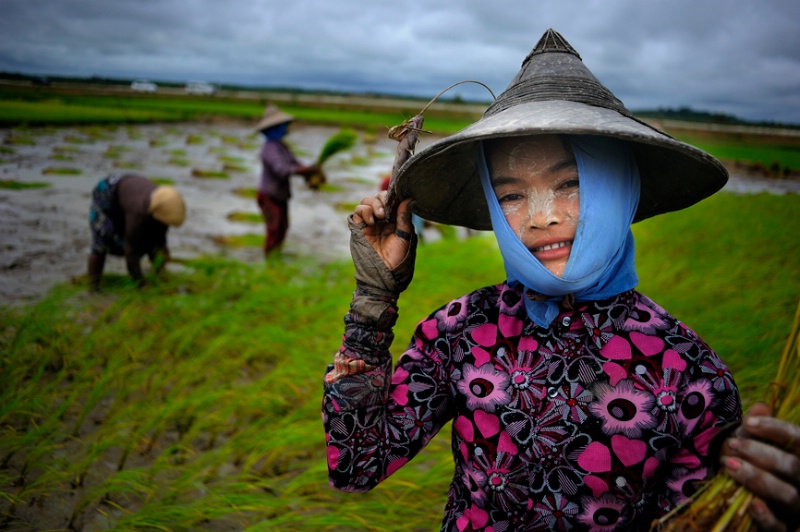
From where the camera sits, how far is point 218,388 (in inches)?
115

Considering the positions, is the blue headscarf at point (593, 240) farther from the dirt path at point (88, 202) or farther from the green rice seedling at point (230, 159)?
the green rice seedling at point (230, 159)

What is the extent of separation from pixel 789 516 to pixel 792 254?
5.83m

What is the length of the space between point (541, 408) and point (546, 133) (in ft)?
1.77

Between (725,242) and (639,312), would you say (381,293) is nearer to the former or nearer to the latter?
(639,312)

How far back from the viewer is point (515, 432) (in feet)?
3.18

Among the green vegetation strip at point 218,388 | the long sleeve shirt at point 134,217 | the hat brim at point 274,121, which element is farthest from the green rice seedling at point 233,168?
the long sleeve shirt at point 134,217

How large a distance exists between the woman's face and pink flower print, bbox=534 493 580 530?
0.44 metres

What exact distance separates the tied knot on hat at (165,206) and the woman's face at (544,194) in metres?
3.94

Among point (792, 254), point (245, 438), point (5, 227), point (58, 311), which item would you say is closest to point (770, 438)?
point (245, 438)

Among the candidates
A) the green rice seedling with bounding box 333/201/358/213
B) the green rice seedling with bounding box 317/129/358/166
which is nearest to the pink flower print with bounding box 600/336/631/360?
the green rice seedling with bounding box 317/129/358/166

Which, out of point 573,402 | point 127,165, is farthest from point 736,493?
point 127,165

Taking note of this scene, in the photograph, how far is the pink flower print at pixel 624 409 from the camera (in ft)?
2.95

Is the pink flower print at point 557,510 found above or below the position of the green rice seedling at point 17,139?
below

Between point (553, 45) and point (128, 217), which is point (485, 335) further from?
point (128, 217)
